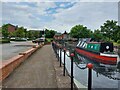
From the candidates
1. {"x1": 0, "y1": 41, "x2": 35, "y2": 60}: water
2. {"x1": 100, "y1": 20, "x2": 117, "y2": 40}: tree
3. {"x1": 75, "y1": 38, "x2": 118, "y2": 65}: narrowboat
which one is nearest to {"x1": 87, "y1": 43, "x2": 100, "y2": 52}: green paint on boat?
{"x1": 75, "y1": 38, "x2": 118, "y2": 65}: narrowboat

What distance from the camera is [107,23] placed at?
59.9m

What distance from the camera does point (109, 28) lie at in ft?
195

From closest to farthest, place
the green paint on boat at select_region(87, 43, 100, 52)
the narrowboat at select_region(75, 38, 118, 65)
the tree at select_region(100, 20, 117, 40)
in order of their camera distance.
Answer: the narrowboat at select_region(75, 38, 118, 65), the green paint on boat at select_region(87, 43, 100, 52), the tree at select_region(100, 20, 117, 40)

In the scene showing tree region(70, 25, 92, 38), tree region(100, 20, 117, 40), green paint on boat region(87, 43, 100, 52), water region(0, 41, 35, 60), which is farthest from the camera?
tree region(70, 25, 92, 38)

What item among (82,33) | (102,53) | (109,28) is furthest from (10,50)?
(82,33)

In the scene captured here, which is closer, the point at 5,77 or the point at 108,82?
the point at 5,77

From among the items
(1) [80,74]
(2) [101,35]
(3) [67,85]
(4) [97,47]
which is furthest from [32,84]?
(2) [101,35]

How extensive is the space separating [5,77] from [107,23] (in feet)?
186

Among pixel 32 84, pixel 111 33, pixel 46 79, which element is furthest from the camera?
pixel 111 33

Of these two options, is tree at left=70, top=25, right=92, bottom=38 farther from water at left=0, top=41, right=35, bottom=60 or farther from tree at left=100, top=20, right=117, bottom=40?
water at left=0, top=41, right=35, bottom=60

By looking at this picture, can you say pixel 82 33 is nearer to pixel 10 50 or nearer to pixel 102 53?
pixel 102 53

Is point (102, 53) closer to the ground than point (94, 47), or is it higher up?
closer to the ground

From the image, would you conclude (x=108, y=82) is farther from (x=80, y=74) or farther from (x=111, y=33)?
(x=111, y=33)

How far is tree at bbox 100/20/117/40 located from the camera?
57056 mm
